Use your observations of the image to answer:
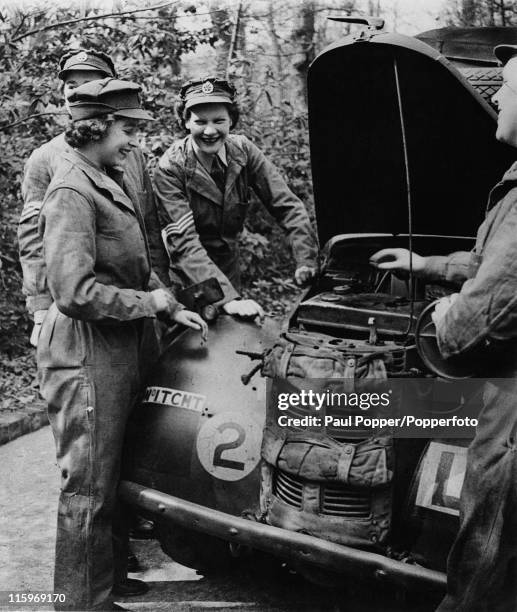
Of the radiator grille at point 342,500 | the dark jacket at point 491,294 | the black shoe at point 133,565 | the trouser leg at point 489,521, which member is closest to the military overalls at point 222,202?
the black shoe at point 133,565

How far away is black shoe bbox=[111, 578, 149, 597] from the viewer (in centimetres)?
352

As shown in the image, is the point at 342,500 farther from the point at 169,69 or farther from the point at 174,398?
the point at 169,69

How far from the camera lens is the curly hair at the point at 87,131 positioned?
3242 millimetres

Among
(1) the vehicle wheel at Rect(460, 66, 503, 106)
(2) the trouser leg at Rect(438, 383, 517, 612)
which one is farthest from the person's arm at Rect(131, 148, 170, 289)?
(2) the trouser leg at Rect(438, 383, 517, 612)

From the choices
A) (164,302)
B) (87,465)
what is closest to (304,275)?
(164,302)

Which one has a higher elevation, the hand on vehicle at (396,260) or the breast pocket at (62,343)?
the hand on vehicle at (396,260)

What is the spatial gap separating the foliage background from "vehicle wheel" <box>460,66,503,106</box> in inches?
95.2

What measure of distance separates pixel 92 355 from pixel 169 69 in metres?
5.54

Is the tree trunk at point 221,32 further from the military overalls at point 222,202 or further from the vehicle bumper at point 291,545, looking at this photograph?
the vehicle bumper at point 291,545

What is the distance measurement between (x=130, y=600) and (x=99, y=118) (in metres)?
2.05

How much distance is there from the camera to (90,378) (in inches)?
126

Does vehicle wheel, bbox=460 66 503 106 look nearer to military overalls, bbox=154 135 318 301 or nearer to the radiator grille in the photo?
military overalls, bbox=154 135 318 301

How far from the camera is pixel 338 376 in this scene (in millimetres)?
2729

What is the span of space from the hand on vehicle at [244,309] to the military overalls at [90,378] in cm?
49
